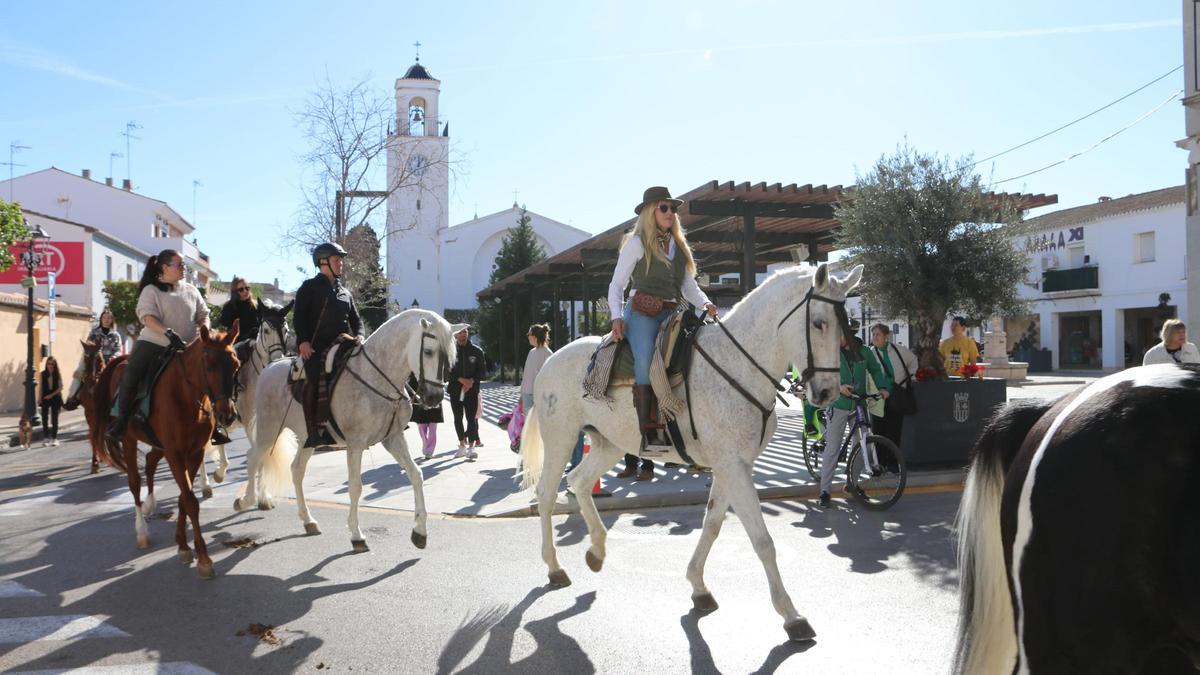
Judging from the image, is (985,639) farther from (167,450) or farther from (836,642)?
(167,450)

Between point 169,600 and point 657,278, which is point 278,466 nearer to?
point 169,600

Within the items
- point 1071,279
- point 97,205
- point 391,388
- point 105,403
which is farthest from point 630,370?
point 97,205

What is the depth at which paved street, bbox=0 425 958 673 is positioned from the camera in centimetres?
448

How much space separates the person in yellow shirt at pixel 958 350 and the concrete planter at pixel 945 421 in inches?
30.1

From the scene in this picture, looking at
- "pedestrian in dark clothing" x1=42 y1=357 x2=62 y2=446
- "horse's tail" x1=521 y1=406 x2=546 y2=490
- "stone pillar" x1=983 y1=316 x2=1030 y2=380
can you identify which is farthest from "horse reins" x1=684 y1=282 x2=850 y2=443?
"stone pillar" x1=983 y1=316 x2=1030 y2=380

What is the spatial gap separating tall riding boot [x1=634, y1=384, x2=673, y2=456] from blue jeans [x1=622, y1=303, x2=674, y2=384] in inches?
2.5

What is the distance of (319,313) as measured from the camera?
7480 mm

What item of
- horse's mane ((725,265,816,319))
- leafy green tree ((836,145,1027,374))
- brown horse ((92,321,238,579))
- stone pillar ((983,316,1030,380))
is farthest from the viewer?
stone pillar ((983,316,1030,380))

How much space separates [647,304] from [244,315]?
286 inches

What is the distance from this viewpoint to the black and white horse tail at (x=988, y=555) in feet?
7.52

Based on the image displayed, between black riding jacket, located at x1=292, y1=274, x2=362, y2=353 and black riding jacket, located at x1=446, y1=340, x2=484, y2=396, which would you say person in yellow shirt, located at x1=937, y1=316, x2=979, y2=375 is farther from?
black riding jacket, located at x1=292, y1=274, x2=362, y2=353

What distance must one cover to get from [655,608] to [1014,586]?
3.52 meters

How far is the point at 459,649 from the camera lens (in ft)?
15.1

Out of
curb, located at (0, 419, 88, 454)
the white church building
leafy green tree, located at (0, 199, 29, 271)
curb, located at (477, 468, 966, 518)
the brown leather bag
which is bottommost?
curb, located at (0, 419, 88, 454)
